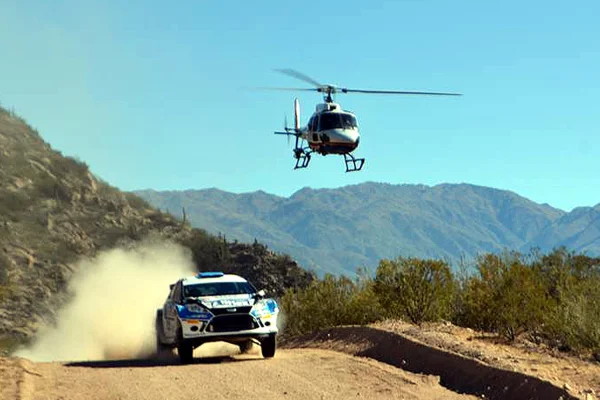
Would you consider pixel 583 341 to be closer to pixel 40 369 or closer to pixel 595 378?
pixel 595 378

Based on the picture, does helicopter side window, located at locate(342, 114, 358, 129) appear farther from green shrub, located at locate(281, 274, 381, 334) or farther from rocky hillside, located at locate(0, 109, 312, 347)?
rocky hillside, located at locate(0, 109, 312, 347)

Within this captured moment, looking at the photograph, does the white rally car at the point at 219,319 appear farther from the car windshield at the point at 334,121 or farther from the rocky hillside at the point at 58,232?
the rocky hillside at the point at 58,232

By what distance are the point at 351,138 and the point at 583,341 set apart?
57.1 feet

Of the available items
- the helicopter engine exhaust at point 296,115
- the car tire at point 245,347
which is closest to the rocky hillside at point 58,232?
the helicopter engine exhaust at point 296,115

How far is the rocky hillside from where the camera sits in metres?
60.2

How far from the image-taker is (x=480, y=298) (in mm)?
21438

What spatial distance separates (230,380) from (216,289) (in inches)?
172

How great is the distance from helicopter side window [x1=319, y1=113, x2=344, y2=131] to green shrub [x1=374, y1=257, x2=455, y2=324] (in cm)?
1112

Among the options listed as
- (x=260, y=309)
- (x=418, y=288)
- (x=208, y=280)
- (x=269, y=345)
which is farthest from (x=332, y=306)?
(x=260, y=309)

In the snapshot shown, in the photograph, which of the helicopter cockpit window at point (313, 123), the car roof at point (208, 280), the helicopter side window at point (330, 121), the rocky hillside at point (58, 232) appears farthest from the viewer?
the rocky hillside at point (58, 232)

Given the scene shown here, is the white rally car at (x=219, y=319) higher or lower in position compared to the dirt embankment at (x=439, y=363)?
higher

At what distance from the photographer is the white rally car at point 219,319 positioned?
17.1 metres

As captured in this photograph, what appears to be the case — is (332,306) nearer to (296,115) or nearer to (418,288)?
(418,288)

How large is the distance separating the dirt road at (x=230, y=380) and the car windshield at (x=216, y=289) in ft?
4.68
